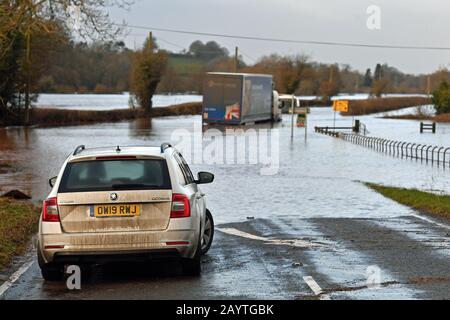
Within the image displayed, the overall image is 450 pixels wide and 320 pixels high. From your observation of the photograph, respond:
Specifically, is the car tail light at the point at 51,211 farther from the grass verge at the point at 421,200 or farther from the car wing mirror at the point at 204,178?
the grass verge at the point at 421,200

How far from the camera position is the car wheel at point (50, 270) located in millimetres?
9664

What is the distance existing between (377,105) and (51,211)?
120 m

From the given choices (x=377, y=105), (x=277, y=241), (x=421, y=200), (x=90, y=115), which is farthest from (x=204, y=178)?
(x=377, y=105)

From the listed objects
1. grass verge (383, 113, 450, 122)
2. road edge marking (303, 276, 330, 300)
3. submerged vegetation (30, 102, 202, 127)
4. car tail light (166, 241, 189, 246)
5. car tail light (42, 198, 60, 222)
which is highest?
car tail light (42, 198, 60, 222)

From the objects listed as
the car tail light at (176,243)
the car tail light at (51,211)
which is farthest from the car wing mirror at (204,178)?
the car tail light at (51,211)

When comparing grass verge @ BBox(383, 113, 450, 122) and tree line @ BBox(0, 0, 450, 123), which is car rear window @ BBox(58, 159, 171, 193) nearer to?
tree line @ BBox(0, 0, 450, 123)

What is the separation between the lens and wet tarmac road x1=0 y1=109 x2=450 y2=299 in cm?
914

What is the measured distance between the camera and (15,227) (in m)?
14.5

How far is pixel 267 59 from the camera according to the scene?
14812cm

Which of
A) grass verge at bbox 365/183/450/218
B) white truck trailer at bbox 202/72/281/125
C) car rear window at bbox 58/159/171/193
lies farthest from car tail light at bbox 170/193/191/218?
white truck trailer at bbox 202/72/281/125

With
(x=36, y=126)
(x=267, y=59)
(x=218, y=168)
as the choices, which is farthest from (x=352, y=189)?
(x=267, y=59)

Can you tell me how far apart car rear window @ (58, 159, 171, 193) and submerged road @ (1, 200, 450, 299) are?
42.7 inches

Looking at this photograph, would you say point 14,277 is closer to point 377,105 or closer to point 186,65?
point 377,105

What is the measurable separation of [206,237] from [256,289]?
286 cm
